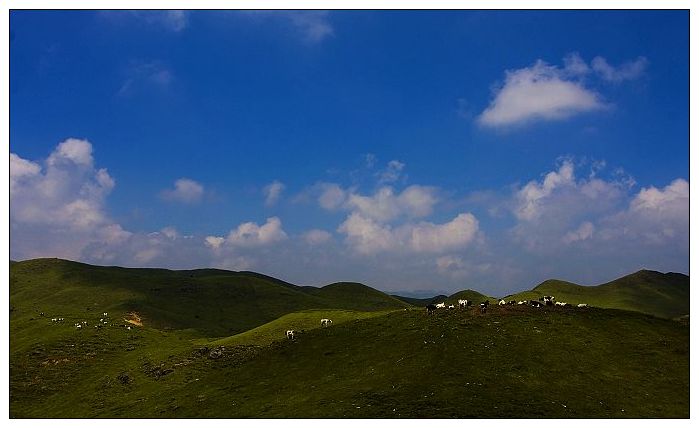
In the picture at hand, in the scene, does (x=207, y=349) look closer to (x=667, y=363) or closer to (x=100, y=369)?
(x=100, y=369)

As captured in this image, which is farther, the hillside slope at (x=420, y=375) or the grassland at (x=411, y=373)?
the grassland at (x=411, y=373)

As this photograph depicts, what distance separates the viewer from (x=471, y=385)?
48.2 m

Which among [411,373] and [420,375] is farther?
[411,373]

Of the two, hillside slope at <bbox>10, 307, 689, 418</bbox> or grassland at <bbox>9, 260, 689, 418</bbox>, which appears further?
grassland at <bbox>9, 260, 689, 418</bbox>
